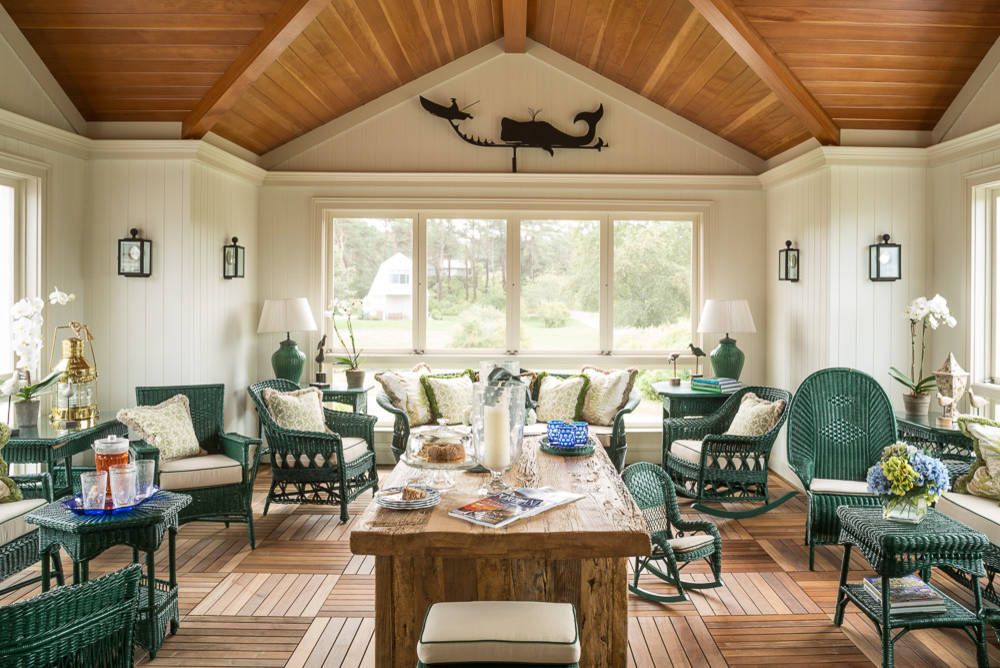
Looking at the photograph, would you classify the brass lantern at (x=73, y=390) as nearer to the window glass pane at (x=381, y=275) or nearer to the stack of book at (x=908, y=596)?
the window glass pane at (x=381, y=275)

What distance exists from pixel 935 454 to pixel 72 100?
237 inches

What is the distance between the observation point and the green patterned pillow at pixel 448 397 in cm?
552

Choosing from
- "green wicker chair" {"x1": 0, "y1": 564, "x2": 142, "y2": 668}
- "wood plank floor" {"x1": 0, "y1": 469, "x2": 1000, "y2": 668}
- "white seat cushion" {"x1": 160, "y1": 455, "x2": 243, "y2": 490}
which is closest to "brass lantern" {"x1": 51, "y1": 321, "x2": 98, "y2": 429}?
"white seat cushion" {"x1": 160, "y1": 455, "x2": 243, "y2": 490}

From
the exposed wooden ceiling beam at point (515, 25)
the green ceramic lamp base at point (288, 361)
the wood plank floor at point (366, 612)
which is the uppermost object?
the exposed wooden ceiling beam at point (515, 25)

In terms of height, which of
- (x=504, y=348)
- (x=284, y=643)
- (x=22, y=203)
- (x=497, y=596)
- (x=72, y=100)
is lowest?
(x=284, y=643)

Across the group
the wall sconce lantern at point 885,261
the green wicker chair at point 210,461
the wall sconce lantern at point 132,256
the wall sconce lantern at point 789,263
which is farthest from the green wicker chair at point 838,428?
the wall sconce lantern at point 132,256

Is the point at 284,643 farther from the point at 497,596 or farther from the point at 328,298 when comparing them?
the point at 328,298

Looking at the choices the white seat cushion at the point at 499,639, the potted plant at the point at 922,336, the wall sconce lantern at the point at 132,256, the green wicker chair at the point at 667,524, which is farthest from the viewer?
the wall sconce lantern at the point at 132,256

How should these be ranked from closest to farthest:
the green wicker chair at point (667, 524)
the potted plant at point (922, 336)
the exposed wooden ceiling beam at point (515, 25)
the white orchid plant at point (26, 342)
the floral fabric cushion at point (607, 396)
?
the green wicker chair at point (667, 524)
the white orchid plant at point (26, 342)
the potted plant at point (922, 336)
the exposed wooden ceiling beam at point (515, 25)
the floral fabric cushion at point (607, 396)

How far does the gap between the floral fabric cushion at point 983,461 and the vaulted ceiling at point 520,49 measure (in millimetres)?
2331

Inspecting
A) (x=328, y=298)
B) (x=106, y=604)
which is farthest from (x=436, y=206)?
(x=106, y=604)

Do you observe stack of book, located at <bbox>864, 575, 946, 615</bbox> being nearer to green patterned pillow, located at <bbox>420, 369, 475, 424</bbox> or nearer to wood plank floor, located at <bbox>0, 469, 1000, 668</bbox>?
wood plank floor, located at <bbox>0, 469, 1000, 668</bbox>

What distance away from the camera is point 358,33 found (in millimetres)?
5047

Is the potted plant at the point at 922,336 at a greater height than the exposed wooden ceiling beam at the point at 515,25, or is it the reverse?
the exposed wooden ceiling beam at the point at 515,25
